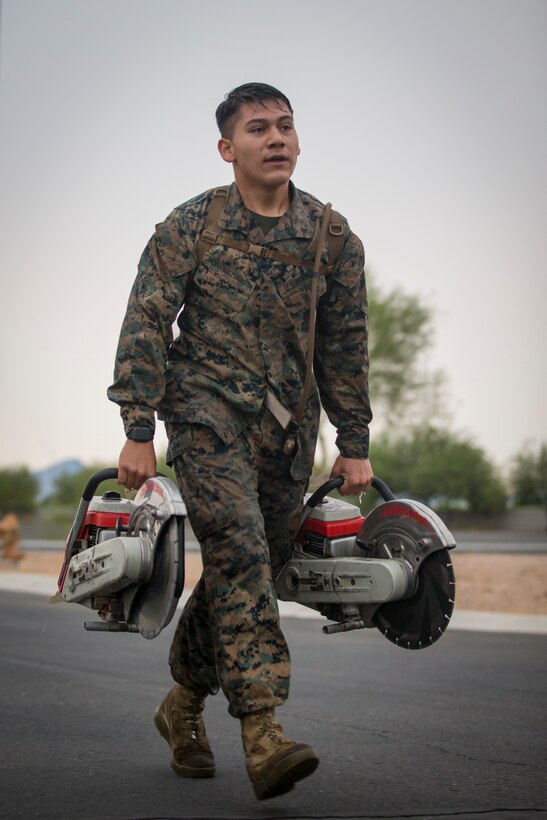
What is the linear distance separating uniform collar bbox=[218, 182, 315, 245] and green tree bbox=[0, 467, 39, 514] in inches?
2588

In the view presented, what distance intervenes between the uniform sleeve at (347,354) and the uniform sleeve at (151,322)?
0.56 meters

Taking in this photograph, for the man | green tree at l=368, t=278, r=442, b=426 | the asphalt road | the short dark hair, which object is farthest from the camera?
green tree at l=368, t=278, r=442, b=426

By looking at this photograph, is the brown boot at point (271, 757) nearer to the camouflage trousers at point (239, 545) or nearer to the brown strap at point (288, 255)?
the camouflage trousers at point (239, 545)

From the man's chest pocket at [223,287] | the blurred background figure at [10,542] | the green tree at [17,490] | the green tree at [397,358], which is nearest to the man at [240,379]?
the man's chest pocket at [223,287]

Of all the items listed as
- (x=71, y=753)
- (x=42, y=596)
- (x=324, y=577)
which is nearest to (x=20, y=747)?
(x=71, y=753)

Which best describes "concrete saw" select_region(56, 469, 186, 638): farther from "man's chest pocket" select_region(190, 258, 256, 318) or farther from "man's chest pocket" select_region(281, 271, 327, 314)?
"man's chest pocket" select_region(281, 271, 327, 314)

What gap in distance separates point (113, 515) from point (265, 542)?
0.60 metres

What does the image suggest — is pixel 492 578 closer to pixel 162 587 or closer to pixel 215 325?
pixel 215 325

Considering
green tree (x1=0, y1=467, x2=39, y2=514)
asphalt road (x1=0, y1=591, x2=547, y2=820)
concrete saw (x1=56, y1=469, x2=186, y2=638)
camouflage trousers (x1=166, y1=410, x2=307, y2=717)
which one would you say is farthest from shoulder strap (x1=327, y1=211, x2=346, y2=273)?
green tree (x1=0, y1=467, x2=39, y2=514)

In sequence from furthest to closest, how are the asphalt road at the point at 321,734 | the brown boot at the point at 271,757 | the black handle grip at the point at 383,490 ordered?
1. the black handle grip at the point at 383,490
2. the asphalt road at the point at 321,734
3. the brown boot at the point at 271,757

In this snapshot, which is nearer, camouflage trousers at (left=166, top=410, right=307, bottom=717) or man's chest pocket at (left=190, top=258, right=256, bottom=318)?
camouflage trousers at (left=166, top=410, right=307, bottom=717)

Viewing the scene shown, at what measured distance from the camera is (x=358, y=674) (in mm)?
7500

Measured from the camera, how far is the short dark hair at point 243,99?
13.6 feet

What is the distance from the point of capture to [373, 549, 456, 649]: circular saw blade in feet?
12.8
